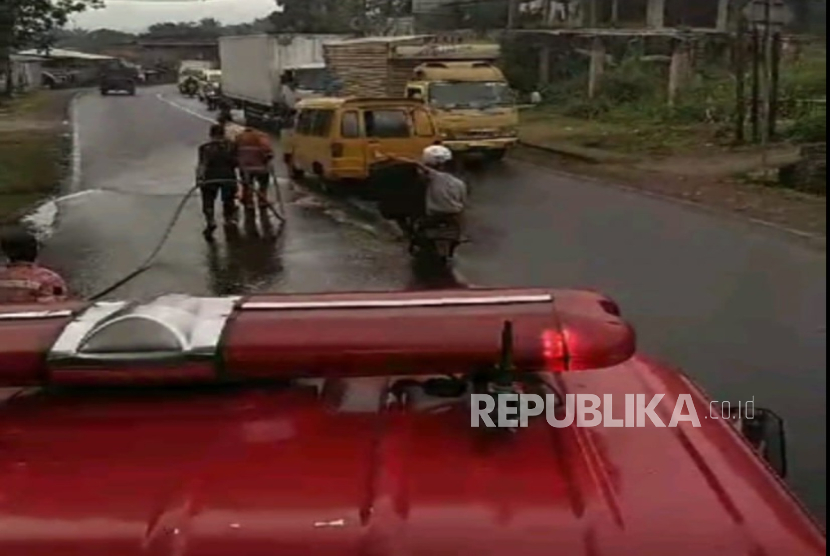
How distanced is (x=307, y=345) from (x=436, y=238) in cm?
1077

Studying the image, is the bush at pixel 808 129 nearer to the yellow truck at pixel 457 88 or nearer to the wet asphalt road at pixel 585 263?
the wet asphalt road at pixel 585 263

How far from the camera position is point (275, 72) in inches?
1352

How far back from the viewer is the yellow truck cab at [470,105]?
78.5 feet

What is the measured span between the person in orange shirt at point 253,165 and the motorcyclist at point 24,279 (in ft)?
34.6

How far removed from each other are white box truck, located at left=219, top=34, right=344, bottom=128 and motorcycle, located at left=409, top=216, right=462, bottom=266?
65.8 feet

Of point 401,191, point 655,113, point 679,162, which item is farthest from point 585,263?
point 655,113

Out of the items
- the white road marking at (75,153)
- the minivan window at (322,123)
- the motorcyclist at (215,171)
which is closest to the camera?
the motorcyclist at (215,171)

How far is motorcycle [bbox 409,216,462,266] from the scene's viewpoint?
12.6 metres

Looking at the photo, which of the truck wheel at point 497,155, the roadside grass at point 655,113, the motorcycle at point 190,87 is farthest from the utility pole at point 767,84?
the motorcycle at point 190,87

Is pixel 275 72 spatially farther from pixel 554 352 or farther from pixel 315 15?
pixel 315 15

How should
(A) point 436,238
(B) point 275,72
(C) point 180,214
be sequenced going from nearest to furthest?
(A) point 436,238
(C) point 180,214
(B) point 275,72

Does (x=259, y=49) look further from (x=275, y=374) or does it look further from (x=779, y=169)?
(x=275, y=374)

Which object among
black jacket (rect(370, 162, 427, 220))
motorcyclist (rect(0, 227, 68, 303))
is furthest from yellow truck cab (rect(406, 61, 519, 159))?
motorcyclist (rect(0, 227, 68, 303))

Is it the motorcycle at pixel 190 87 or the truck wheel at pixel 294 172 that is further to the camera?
the motorcycle at pixel 190 87
